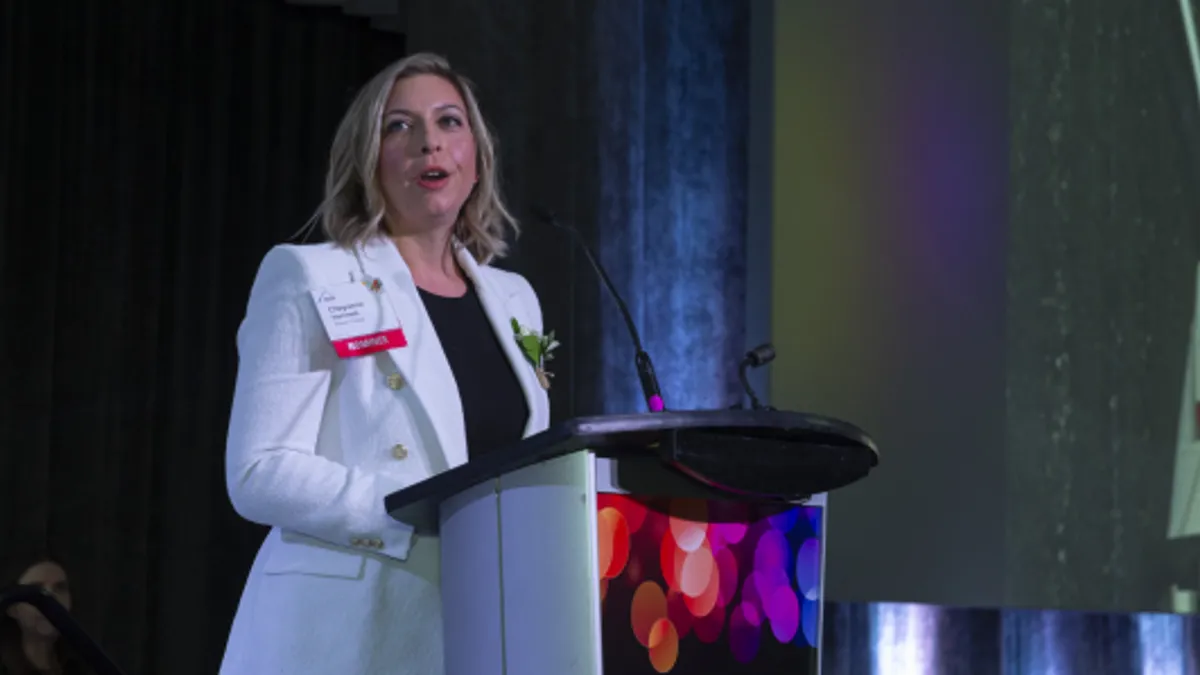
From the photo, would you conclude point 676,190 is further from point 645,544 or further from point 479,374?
point 645,544

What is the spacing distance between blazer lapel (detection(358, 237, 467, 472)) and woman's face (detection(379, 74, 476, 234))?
0.34ft

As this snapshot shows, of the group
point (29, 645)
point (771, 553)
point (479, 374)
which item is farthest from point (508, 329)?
point (29, 645)

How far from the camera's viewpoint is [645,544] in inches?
44.3

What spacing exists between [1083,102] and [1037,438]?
69 cm

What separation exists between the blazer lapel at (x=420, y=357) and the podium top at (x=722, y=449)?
21cm

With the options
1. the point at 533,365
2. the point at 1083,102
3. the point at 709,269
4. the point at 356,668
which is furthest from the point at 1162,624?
the point at 356,668

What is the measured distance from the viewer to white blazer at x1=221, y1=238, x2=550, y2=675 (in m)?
1.37

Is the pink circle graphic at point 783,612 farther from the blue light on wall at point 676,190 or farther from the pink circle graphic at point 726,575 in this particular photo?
the blue light on wall at point 676,190

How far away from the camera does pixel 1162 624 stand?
2.68m

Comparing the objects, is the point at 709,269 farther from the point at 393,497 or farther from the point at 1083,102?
the point at 393,497

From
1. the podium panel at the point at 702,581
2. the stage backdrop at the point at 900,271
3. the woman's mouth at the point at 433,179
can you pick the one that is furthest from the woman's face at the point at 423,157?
the stage backdrop at the point at 900,271

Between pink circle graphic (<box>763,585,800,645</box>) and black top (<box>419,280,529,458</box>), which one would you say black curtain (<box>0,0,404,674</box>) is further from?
pink circle graphic (<box>763,585,800,645</box>)

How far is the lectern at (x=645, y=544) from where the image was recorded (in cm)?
108

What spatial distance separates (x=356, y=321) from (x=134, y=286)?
3491 mm
